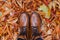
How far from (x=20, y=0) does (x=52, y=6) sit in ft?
1.00

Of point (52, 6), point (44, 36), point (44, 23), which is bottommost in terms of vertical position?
point (44, 36)

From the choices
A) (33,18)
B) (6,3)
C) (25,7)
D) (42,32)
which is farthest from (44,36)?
(6,3)

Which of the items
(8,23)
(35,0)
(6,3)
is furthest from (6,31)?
(35,0)

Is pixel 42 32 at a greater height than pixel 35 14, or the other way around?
pixel 35 14

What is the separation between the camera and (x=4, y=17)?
1585 millimetres

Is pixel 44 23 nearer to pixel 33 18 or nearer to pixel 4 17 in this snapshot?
pixel 33 18

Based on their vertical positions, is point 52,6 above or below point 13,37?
above

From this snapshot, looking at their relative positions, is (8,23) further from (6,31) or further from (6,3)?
(6,3)

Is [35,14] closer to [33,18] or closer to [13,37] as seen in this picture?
[33,18]

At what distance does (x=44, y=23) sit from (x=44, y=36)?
120 millimetres

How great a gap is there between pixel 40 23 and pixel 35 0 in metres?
0.22

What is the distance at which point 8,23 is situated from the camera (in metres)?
1.58

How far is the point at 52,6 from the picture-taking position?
161 cm

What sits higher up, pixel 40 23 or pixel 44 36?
pixel 40 23
